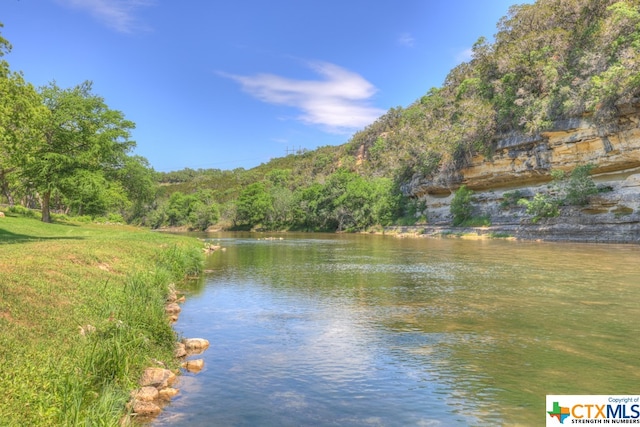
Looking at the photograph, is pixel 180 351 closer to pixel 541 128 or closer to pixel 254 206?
pixel 541 128

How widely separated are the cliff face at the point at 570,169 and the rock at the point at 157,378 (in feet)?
151

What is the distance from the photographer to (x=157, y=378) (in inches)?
353

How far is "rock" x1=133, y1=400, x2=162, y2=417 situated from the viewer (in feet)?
25.9

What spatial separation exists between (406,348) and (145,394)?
6612 millimetres

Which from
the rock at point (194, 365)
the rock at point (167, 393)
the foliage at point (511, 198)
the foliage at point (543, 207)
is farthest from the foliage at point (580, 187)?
the rock at point (167, 393)

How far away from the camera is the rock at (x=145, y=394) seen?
8172mm

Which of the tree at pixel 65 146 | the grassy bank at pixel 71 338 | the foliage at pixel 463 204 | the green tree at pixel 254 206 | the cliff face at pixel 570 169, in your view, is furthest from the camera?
the green tree at pixel 254 206

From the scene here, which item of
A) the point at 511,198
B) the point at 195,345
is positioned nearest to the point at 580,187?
the point at 511,198

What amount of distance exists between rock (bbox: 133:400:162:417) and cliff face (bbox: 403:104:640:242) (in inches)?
1842

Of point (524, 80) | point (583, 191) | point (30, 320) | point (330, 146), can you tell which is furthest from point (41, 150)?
point (330, 146)

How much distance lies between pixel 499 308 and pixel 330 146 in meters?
171

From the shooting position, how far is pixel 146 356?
Answer: 984 centimetres

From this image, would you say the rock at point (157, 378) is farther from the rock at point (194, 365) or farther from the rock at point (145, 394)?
the rock at point (194, 365)

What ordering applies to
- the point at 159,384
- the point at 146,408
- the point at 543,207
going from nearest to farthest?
the point at 146,408 < the point at 159,384 < the point at 543,207
